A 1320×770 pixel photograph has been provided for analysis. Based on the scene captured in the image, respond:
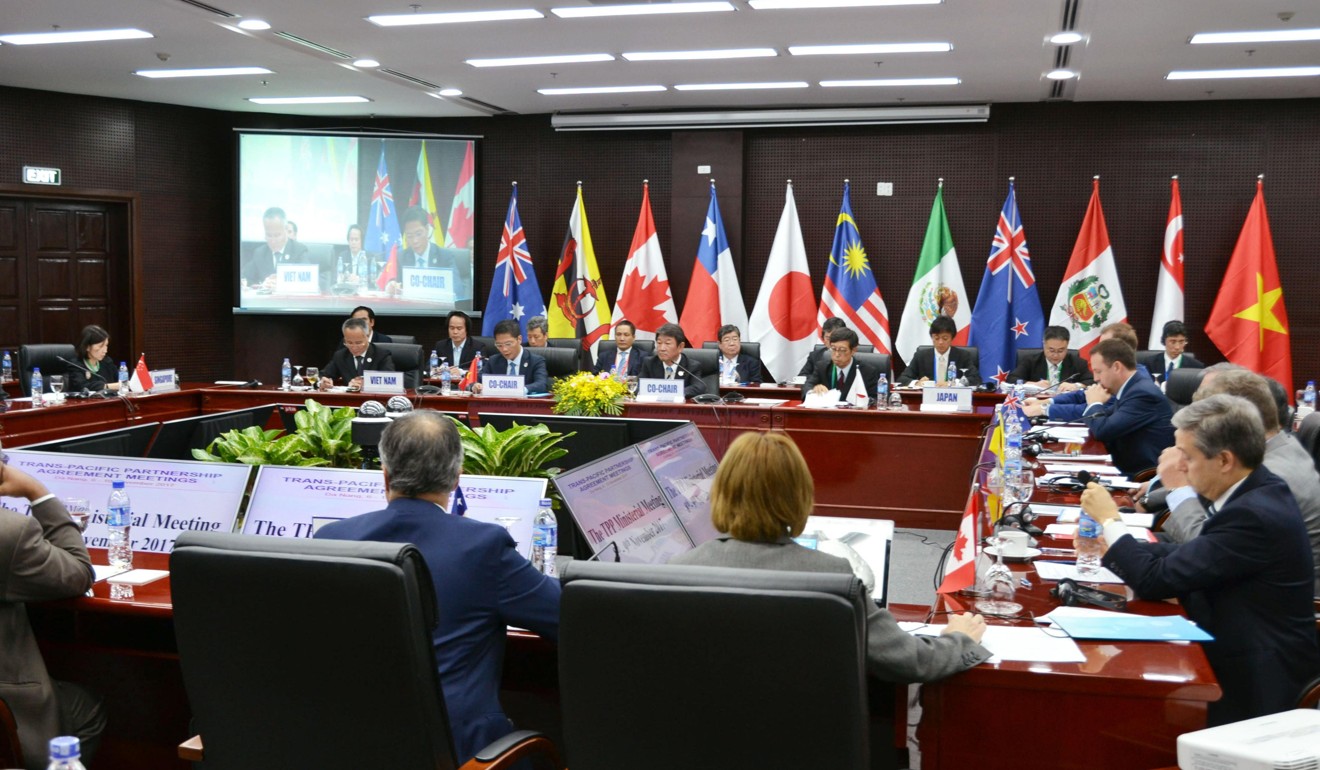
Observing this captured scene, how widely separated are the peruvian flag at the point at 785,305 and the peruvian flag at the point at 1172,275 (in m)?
2.91

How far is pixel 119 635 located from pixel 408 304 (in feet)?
25.8

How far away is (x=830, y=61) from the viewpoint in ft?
26.0

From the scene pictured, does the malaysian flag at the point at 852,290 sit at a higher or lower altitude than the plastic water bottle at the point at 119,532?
higher

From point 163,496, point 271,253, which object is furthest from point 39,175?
Result: point 163,496

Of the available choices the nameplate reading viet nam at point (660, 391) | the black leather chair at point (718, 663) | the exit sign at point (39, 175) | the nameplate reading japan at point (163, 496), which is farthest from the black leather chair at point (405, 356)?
the black leather chair at point (718, 663)

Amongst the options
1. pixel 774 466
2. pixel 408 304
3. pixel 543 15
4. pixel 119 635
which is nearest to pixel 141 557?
pixel 119 635

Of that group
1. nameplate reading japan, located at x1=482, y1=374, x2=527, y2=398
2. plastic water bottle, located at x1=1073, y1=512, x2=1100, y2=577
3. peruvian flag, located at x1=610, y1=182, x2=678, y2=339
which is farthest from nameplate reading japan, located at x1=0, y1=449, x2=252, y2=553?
peruvian flag, located at x1=610, y1=182, x2=678, y2=339

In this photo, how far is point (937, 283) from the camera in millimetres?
9750

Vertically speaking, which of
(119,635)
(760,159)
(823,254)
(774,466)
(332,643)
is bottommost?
(119,635)

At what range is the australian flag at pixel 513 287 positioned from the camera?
1034 centimetres

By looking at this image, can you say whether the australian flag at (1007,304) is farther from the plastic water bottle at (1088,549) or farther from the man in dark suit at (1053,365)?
the plastic water bottle at (1088,549)

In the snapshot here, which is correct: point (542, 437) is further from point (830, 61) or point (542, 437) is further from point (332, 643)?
point (830, 61)

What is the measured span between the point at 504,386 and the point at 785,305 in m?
3.70

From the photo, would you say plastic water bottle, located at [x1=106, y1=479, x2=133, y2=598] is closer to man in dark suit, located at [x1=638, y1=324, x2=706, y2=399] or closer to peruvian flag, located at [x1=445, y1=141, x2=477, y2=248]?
man in dark suit, located at [x1=638, y1=324, x2=706, y2=399]
